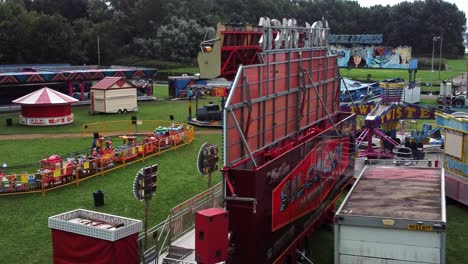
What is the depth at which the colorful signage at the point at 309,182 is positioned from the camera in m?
13.6

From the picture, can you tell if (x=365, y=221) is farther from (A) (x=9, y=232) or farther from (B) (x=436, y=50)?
(B) (x=436, y=50)

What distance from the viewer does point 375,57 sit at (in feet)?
221

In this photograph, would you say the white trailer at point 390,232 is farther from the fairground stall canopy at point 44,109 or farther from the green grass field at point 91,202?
the fairground stall canopy at point 44,109

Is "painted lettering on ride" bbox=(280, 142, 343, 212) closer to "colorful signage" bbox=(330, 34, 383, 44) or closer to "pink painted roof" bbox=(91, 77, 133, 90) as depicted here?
"pink painted roof" bbox=(91, 77, 133, 90)

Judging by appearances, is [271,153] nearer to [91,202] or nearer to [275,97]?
[275,97]

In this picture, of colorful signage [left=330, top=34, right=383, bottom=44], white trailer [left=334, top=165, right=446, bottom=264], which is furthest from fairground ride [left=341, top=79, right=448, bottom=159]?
colorful signage [left=330, top=34, right=383, bottom=44]

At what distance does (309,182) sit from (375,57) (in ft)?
178

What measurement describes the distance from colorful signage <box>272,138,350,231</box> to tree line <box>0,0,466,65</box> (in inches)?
2658

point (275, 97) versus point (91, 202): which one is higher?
point (275, 97)

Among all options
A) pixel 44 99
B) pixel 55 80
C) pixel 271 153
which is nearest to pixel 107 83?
pixel 55 80

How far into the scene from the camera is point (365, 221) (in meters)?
12.8

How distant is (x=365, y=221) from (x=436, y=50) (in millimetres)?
112507

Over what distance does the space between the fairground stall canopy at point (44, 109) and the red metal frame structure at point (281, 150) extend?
27.8 meters

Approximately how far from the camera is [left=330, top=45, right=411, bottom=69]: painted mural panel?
2537 inches
